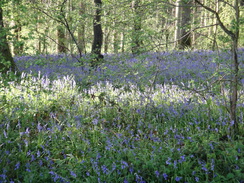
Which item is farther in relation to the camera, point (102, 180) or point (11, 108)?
point (11, 108)

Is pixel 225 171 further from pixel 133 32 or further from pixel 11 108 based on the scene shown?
pixel 11 108

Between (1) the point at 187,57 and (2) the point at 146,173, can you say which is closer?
(2) the point at 146,173

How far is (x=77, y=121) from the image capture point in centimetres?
401

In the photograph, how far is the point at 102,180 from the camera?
8.89 feet

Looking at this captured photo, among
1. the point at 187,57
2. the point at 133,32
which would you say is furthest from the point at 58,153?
the point at 187,57

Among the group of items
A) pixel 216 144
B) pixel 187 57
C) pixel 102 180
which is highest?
pixel 187 57

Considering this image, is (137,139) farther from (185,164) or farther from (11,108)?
(11,108)

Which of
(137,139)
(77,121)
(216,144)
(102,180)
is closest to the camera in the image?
(102,180)

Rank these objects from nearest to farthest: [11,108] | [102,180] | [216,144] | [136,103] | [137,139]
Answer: [102,180] → [216,144] → [137,139] → [11,108] → [136,103]

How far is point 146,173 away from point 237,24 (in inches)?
90.8

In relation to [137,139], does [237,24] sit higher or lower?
higher

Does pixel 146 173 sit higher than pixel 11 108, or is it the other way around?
pixel 11 108

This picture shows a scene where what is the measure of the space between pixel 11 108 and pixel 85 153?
2.05 metres

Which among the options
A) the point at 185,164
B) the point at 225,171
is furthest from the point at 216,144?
the point at 185,164
